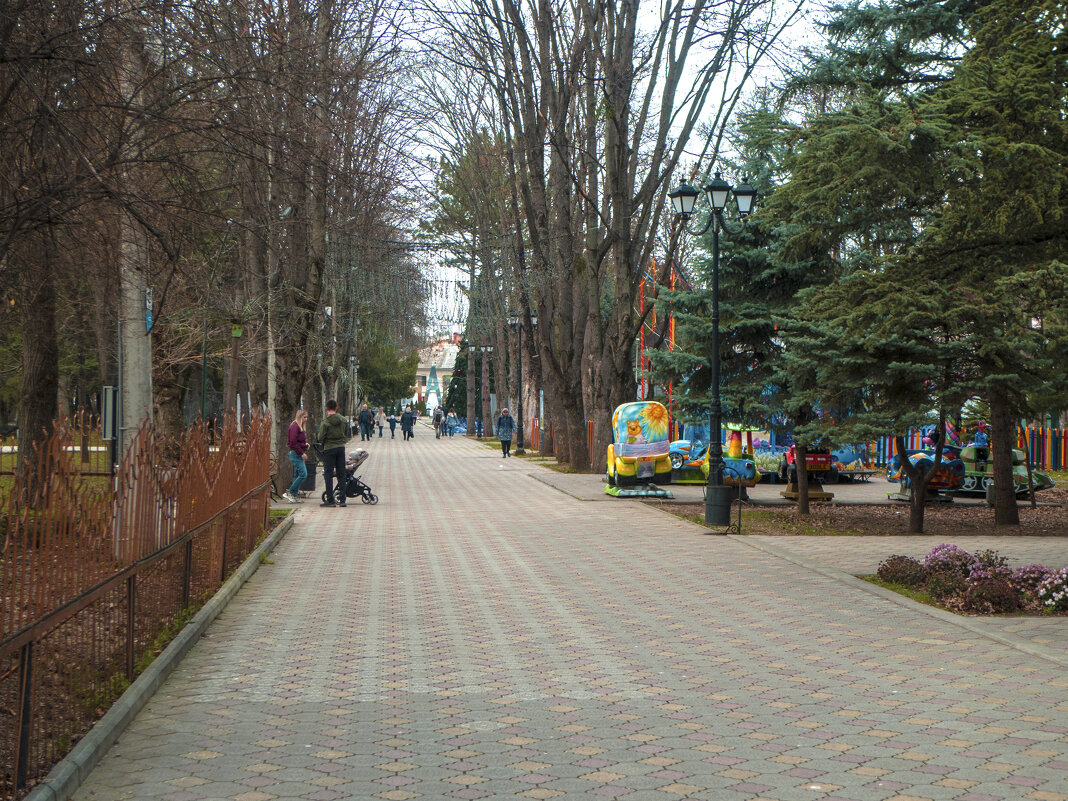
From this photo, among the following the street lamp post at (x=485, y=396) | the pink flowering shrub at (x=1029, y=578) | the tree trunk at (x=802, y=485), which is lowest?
the pink flowering shrub at (x=1029, y=578)

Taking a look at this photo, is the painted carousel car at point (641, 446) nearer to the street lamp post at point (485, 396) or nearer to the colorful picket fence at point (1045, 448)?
the colorful picket fence at point (1045, 448)

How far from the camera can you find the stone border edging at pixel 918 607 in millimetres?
8250

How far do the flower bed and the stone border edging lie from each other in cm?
23

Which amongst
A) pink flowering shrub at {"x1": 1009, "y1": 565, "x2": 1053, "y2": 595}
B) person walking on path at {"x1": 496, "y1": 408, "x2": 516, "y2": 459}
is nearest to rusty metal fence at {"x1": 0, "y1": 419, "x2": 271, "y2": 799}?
pink flowering shrub at {"x1": 1009, "y1": 565, "x2": 1053, "y2": 595}

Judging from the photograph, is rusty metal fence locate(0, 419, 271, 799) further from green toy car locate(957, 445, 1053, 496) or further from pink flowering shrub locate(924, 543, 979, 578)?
green toy car locate(957, 445, 1053, 496)

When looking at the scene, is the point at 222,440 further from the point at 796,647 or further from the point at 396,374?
the point at 396,374

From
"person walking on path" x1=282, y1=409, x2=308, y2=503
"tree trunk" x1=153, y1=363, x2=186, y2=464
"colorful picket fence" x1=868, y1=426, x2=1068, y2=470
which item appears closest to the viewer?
"person walking on path" x1=282, y1=409, x2=308, y2=503

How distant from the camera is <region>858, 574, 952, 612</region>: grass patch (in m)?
10.5

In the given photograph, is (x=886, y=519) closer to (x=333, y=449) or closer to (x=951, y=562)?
(x=951, y=562)

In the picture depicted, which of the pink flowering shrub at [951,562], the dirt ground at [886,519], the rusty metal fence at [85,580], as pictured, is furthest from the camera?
the dirt ground at [886,519]

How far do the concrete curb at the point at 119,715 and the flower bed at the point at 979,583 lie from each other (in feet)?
20.7

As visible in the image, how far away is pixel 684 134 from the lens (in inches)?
1033

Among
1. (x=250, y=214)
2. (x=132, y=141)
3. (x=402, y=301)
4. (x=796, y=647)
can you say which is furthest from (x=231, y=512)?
(x=402, y=301)

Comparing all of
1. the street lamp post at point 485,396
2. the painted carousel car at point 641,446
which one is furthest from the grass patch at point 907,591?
the street lamp post at point 485,396
